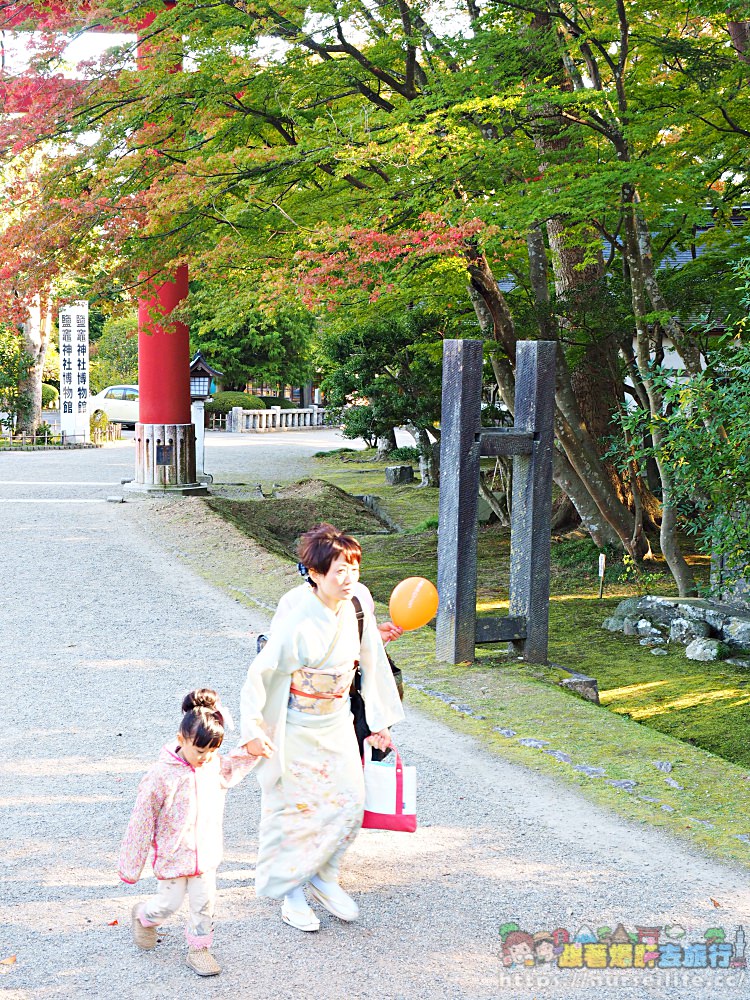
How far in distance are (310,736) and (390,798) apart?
0.44m

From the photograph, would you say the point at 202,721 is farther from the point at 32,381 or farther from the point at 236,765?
the point at 32,381

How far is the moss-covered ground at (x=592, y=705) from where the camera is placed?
16.2 feet

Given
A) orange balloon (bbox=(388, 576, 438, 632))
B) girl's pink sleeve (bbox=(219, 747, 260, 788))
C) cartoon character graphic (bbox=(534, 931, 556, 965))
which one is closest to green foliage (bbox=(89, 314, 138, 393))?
orange balloon (bbox=(388, 576, 438, 632))

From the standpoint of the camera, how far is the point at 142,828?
340cm

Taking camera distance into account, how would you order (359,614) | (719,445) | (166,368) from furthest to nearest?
(166,368) → (719,445) → (359,614)

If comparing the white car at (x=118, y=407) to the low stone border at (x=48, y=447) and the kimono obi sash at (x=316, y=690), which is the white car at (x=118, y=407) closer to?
the low stone border at (x=48, y=447)

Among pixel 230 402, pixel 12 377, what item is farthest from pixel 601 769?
pixel 230 402

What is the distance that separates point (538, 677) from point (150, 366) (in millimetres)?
10337

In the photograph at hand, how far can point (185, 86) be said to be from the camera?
9.94 meters

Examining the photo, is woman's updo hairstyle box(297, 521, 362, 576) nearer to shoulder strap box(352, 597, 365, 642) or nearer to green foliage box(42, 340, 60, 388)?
shoulder strap box(352, 597, 365, 642)

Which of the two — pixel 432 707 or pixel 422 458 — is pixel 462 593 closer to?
pixel 432 707

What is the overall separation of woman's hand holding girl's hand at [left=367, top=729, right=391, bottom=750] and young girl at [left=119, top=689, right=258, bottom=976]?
2.23 feet

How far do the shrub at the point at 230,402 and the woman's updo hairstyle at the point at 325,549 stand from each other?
32.0 meters

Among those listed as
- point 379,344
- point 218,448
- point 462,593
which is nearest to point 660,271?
point 379,344
